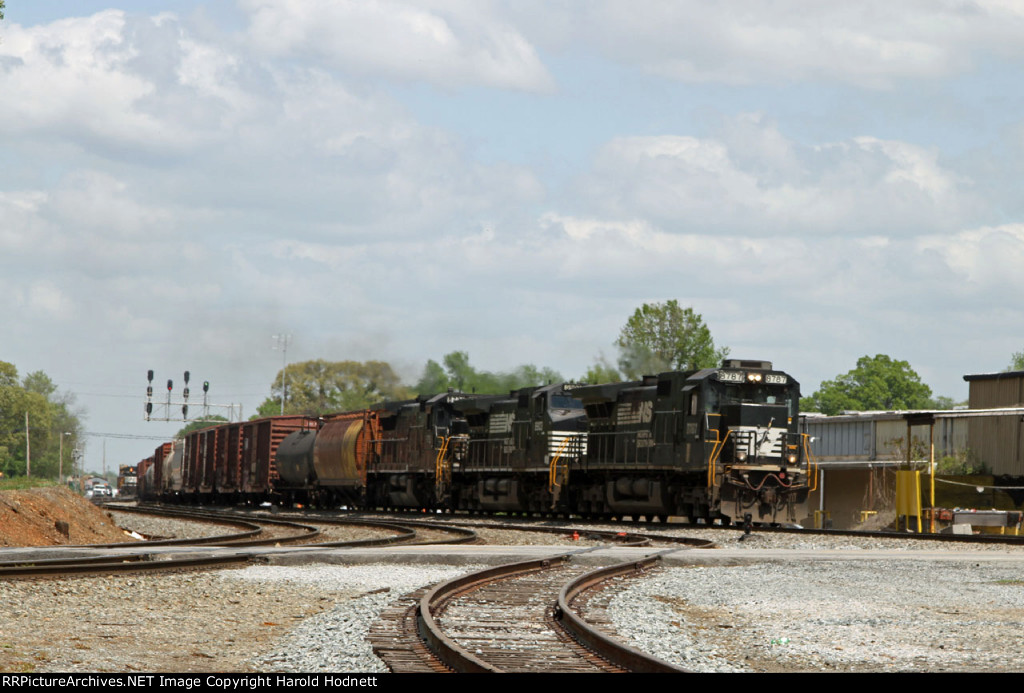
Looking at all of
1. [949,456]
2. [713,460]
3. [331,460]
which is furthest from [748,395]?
[949,456]

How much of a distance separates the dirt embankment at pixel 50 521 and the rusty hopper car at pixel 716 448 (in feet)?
38.9

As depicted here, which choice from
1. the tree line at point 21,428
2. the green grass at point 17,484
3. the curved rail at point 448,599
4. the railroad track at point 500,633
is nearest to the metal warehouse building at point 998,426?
the green grass at point 17,484

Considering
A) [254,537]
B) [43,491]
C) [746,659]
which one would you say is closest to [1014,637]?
[746,659]

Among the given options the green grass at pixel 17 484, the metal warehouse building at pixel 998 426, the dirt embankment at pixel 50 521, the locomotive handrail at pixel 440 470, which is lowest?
the dirt embankment at pixel 50 521

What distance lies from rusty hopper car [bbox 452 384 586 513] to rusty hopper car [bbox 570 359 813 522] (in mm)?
2785

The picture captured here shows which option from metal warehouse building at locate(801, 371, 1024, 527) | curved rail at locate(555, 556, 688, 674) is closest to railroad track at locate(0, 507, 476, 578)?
curved rail at locate(555, 556, 688, 674)

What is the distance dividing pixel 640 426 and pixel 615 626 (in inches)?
793

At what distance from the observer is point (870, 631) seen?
32.6 feet

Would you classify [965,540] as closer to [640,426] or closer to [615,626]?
[640,426]

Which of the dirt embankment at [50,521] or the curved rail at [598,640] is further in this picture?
the dirt embankment at [50,521]

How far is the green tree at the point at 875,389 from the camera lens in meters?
135

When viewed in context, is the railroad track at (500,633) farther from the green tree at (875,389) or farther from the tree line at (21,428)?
the green tree at (875,389)

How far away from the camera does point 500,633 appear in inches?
380

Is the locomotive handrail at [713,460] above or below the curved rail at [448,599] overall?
above
